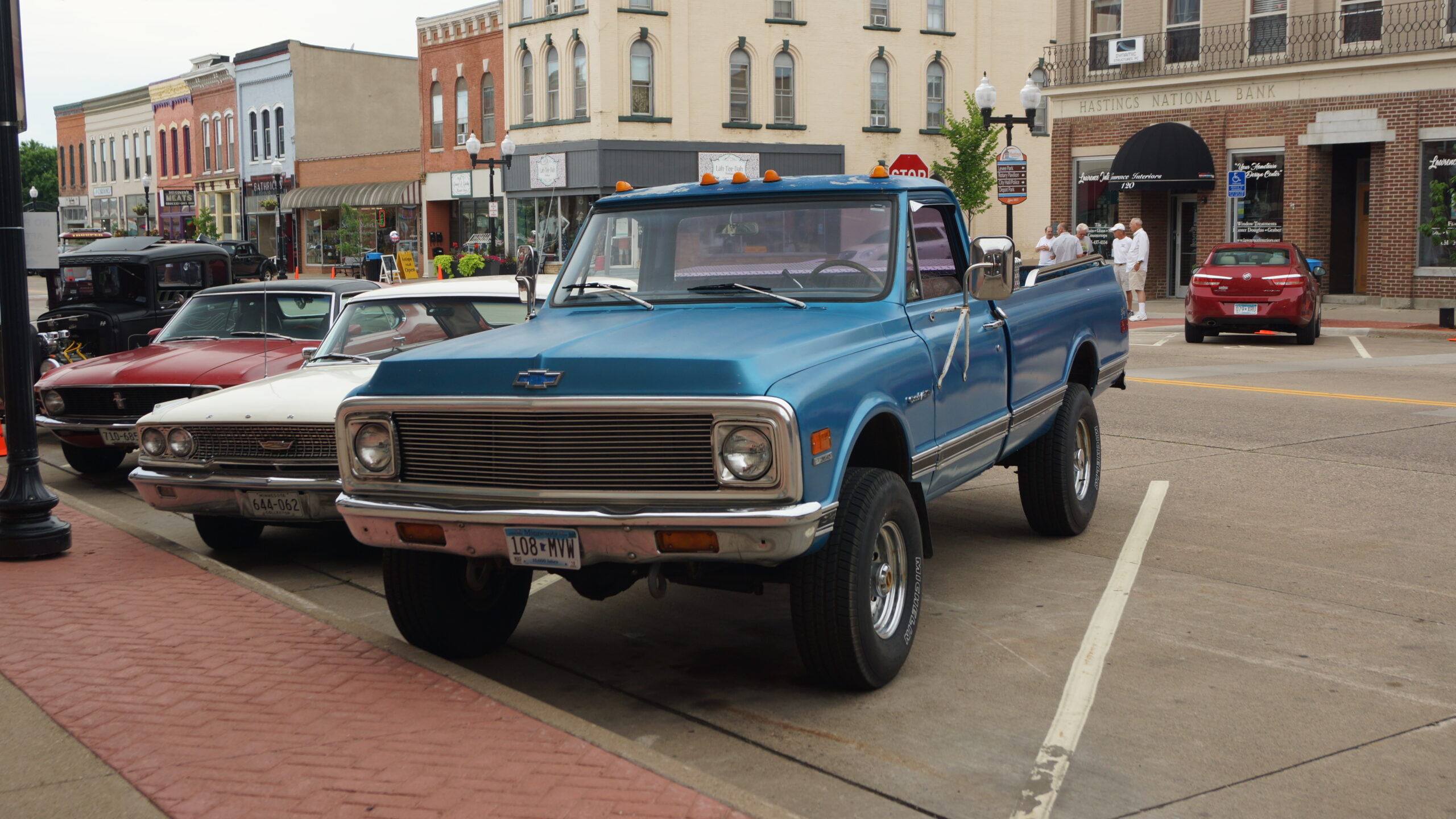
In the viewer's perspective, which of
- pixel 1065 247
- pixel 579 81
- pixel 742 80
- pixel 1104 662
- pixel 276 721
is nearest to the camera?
pixel 276 721

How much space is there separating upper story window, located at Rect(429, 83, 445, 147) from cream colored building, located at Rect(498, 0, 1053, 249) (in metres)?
4.49

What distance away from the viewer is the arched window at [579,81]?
44719 millimetres

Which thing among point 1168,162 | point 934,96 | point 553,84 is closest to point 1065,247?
point 1168,162

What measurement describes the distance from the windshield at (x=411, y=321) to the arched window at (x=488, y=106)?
4223cm

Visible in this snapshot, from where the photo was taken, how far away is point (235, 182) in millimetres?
65812

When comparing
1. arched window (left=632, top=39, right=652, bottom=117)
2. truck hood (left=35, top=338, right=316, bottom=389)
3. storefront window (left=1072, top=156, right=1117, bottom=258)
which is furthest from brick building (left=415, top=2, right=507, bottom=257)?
truck hood (left=35, top=338, right=316, bottom=389)

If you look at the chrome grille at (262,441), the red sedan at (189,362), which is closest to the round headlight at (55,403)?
the red sedan at (189,362)

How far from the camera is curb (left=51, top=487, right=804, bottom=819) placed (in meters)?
4.19

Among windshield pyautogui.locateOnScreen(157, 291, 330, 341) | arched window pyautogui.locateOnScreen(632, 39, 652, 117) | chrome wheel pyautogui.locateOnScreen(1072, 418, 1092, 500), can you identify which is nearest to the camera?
chrome wheel pyautogui.locateOnScreen(1072, 418, 1092, 500)

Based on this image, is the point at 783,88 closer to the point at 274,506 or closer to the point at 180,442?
the point at 180,442

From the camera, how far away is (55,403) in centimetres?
1030

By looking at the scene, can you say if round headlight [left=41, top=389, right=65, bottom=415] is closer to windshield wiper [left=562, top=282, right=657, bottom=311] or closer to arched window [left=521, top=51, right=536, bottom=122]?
windshield wiper [left=562, top=282, right=657, bottom=311]

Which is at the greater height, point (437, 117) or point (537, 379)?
point (437, 117)

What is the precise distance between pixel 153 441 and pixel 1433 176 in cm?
2860
